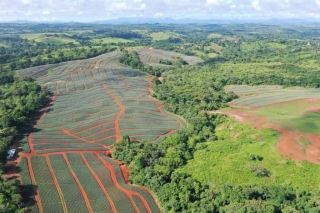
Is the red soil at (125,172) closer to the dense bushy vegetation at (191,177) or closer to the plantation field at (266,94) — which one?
the dense bushy vegetation at (191,177)

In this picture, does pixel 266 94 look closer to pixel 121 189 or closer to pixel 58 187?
pixel 121 189

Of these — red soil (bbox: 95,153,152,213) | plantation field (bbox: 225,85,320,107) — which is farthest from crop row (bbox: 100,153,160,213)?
plantation field (bbox: 225,85,320,107)

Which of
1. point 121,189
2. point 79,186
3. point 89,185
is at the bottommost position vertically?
point 121,189

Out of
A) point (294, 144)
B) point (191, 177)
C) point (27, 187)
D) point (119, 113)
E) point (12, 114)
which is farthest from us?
point (119, 113)

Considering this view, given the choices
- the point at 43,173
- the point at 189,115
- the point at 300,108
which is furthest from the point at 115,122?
the point at 300,108

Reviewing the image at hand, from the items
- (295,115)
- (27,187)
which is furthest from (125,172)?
(295,115)

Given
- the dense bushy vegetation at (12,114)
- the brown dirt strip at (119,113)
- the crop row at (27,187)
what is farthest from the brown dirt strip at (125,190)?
the dense bushy vegetation at (12,114)
